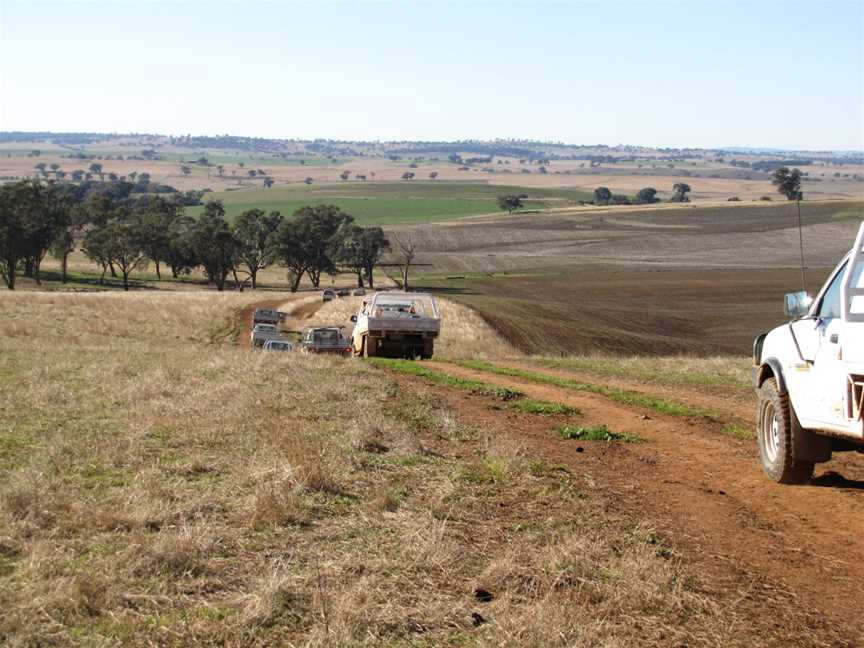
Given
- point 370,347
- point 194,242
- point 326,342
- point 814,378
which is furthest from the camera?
point 194,242

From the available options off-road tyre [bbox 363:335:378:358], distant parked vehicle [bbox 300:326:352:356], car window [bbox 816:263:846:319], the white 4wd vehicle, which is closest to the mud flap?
the white 4wd vehicle

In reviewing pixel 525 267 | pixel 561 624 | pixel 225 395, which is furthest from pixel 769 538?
pixel 525 267

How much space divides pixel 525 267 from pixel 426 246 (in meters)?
23.6

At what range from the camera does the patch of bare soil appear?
6469 mm

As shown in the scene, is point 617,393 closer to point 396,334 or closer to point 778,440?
point 778,440

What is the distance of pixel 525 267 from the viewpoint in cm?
11388

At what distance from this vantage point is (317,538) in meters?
7.71

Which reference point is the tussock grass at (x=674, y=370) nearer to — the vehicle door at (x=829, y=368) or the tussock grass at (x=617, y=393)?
the tussock grass at (x=617, y=393)

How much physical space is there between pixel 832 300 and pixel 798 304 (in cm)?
58

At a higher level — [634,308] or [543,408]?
[543,408]

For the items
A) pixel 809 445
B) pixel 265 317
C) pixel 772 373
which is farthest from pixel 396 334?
pixel 265 317

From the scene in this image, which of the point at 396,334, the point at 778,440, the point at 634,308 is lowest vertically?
the point at 634,308

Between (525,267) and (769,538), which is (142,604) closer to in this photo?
(769,538)

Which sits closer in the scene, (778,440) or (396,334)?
(778,440)
